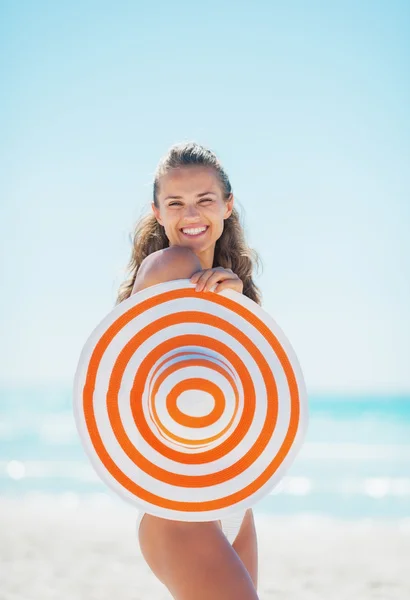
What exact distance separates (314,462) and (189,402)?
1539cm

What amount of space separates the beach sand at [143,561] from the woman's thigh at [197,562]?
319 centimetres

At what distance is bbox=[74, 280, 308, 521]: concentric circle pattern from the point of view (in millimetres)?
2068

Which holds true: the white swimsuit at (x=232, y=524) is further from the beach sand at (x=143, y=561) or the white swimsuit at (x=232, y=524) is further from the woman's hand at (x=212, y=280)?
the beach sand at (x=143, y=561)

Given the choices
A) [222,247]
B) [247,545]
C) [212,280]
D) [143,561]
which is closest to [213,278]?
[212,280]

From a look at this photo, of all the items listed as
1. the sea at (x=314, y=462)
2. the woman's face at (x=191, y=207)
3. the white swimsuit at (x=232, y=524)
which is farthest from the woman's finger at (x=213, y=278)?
the sea at (x=314, y=462)

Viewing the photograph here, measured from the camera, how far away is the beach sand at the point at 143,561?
204 inches

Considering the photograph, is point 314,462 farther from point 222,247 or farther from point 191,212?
point 191,212

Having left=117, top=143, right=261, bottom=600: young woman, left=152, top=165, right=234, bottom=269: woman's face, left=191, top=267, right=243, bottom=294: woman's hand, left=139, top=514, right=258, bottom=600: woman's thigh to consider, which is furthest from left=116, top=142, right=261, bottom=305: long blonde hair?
left=139, top=514, right=258, bottom=600: woman's thigh

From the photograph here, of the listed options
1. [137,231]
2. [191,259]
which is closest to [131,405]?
[191,259]

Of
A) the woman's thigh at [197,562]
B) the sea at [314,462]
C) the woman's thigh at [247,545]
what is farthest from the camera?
the sea at [314,462]

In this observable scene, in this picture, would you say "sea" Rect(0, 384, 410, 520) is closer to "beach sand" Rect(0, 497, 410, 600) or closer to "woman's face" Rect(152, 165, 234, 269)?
"beach sand" Rect(0, 497, 410, 600)

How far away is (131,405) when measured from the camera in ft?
6.88

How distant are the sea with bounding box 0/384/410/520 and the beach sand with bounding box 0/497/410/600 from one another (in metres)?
0.71

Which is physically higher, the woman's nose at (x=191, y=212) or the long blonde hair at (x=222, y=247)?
the long blonde hair at (x=222, y=247)
